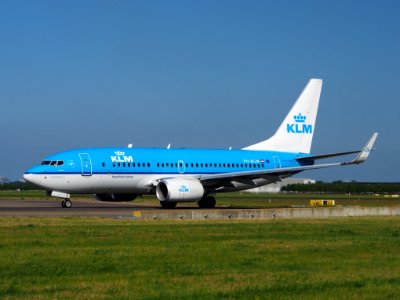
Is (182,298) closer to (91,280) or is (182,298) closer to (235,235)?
(91,280)

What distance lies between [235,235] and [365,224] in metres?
9.10

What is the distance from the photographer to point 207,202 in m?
55.8

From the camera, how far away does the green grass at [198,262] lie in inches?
593

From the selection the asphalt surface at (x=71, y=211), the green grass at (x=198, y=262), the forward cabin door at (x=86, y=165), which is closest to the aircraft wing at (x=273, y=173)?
the asphalt surface at (x=71, y=211)

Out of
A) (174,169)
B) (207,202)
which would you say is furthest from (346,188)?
(174,169)

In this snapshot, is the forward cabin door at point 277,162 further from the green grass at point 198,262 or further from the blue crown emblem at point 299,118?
the green grass at point 198,262

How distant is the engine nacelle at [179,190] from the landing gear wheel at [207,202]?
13.4 ft

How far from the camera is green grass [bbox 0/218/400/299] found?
15.1m

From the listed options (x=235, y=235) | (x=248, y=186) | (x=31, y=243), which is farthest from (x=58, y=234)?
(x=248, y=186)

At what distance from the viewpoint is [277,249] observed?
74.1 feet

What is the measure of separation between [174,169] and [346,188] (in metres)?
80.9

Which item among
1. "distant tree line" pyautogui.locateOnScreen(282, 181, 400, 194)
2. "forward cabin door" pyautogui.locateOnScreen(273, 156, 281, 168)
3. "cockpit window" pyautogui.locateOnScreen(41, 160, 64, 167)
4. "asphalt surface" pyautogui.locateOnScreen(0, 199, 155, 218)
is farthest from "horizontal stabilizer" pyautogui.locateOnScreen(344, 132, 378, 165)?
"distant tree line" pyautogui.locateOnScreen(282, 181, 400, 194)

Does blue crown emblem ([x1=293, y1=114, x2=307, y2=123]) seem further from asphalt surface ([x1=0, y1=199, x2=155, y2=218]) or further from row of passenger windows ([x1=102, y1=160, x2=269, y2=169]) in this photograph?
asphalt surface ([x1=0, y1=199, x2=155, y2=218])

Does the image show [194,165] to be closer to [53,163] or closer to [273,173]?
[273,173]
